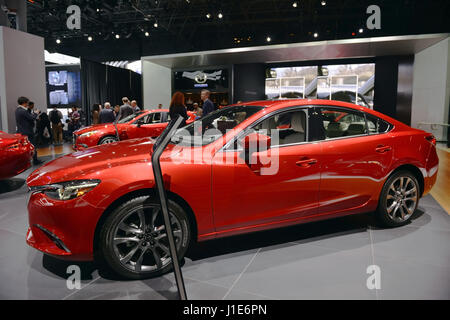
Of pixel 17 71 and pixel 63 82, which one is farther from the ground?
pixel 63 82

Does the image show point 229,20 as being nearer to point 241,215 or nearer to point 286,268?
point 241,215

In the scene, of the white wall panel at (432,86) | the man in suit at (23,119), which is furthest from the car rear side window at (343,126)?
the white wall panel at (432,86)

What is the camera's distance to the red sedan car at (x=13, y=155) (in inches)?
212

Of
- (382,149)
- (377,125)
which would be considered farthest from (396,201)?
(377,125)

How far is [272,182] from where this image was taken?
3.01 m

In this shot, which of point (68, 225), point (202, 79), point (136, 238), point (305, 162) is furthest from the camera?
point (202, 79)

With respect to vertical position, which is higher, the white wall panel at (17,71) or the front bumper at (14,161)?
the white wall panel at (17,71)

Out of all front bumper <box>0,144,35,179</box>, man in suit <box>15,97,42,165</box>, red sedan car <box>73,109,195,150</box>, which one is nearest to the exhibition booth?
front bumper <box>0,144,35,179</box>

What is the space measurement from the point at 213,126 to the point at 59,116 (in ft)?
40.5

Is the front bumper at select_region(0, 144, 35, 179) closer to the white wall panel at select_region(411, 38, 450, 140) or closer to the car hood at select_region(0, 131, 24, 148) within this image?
the car hood at select_region(0, 131, 24, 148)

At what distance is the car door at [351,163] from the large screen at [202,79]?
592 inches

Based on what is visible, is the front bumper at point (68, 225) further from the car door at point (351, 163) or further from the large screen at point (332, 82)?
the large screen at point (332, 82)

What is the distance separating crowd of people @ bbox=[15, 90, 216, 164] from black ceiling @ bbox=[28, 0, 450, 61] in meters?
4.84

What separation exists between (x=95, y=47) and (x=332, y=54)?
16918mm
